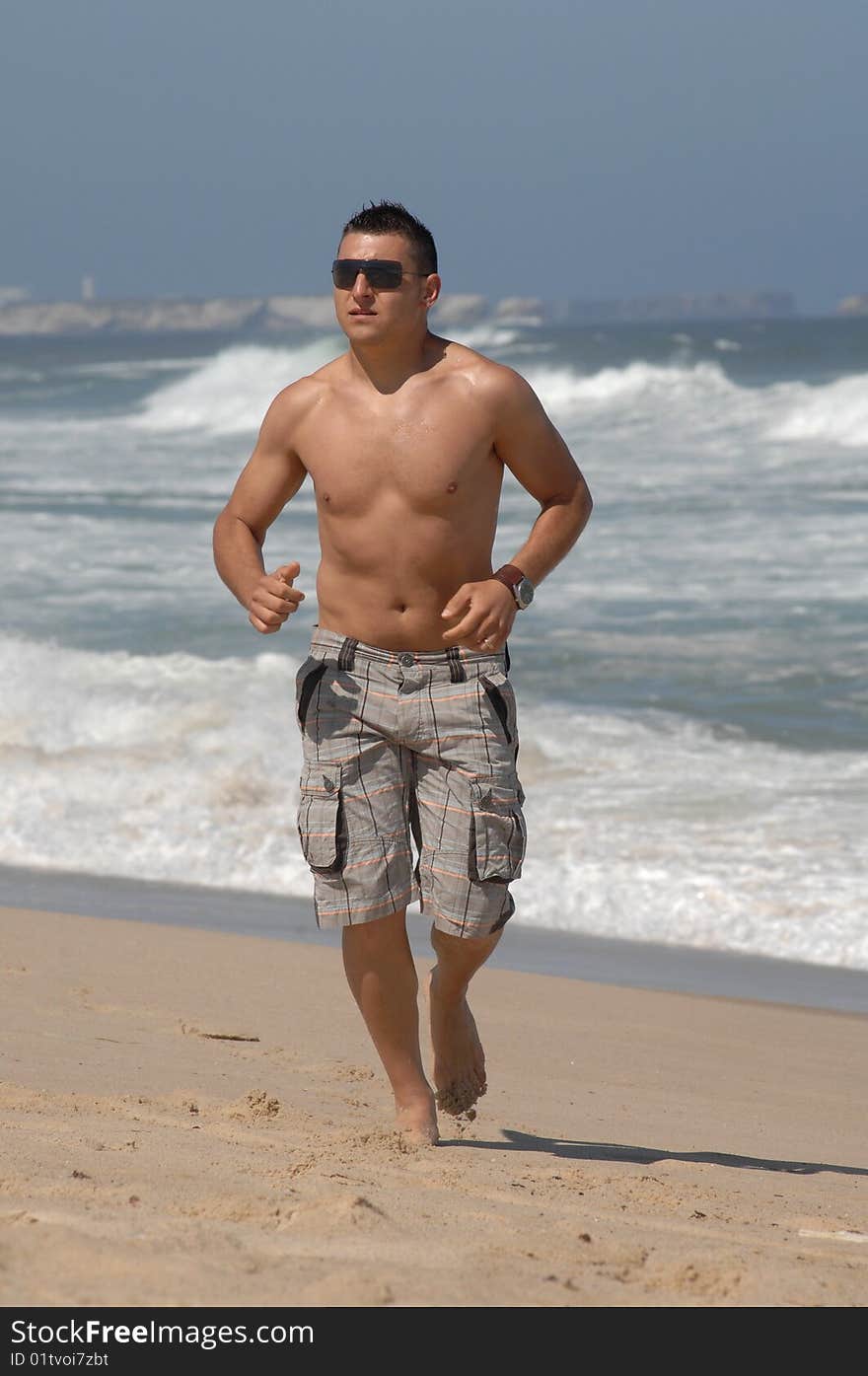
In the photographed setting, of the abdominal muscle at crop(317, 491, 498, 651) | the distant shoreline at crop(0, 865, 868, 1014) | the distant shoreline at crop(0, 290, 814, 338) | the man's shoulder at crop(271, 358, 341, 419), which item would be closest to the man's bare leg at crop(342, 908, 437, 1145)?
the abdominal muscle at crop(317, 491, 498, 651)

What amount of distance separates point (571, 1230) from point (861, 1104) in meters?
1.99

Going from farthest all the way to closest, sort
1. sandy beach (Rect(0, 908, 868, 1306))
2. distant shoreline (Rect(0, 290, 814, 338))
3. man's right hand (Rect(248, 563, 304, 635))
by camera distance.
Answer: distant shoreline (Rect(0, 290, 814, 338)) → man's right hand (Rect(248, 563, 304, 635)) → sandy beach (Rect(0, 908, 868, 1306))

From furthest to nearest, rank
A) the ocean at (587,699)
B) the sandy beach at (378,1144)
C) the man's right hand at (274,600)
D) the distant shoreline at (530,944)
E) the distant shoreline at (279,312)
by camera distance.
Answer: the distant shoreline at (279,312), the ocean at (587,699), the distant shoreline at (530,944), the man's right hand at (274,600), the sandy beach at (378,1144)

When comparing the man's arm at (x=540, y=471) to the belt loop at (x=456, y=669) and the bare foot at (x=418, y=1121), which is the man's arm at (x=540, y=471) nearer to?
the belt loop at (x=456, y=669)

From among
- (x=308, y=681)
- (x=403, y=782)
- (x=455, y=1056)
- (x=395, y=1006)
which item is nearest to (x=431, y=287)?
(x=308, y=681)

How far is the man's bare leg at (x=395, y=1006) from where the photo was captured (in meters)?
3.66

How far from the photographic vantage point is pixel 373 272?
3527mm

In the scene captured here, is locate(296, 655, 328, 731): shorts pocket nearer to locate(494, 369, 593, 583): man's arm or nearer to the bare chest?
the bare chest

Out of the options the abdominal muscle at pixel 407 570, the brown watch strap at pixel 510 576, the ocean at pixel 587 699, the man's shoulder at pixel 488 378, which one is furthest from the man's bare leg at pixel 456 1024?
the ocean at pixel 587 699

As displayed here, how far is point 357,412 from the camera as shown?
3.61 metres

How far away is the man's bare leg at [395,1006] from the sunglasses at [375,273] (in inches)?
50.5

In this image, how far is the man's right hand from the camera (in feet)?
11.1

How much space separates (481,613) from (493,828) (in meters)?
0.45
